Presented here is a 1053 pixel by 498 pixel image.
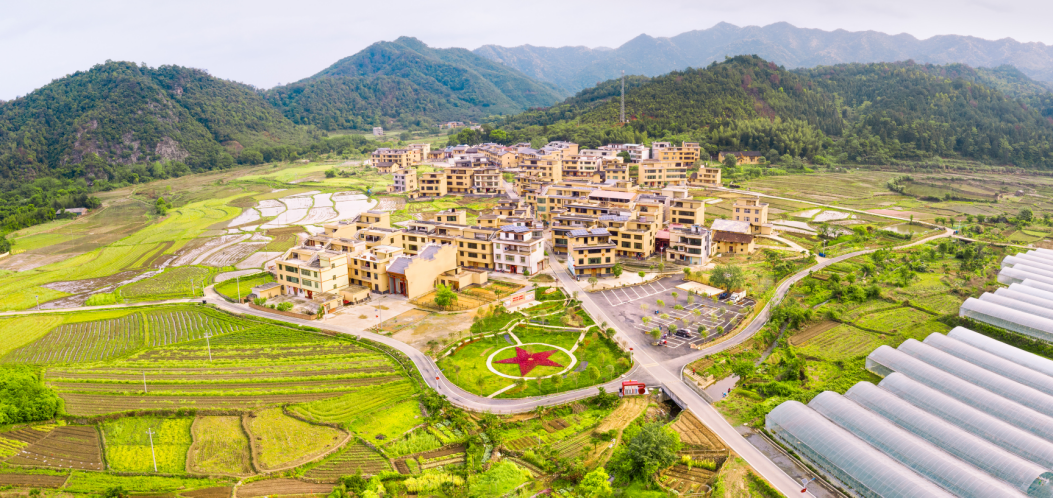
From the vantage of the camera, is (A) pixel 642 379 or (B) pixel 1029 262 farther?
(B) pixel 1029 262

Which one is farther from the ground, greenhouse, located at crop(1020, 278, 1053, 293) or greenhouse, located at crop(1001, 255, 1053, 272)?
greenhouse, located at crop(1001, 255, 1053, 272)

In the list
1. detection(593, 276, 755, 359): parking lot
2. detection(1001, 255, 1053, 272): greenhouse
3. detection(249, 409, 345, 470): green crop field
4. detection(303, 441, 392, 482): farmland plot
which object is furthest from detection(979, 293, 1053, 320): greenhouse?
detection(249, 409, 345, 470): green crop field

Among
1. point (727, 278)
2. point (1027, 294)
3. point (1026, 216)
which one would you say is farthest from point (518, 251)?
point (1026, 216)

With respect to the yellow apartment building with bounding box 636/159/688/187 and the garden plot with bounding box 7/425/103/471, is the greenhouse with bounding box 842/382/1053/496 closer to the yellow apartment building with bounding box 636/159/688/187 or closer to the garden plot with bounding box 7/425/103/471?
the garden plot with bounding box 7/425/103/471

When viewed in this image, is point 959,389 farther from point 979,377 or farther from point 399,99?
point 399,99

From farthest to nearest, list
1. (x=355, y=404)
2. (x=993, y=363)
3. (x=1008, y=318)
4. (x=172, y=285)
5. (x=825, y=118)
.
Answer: (x=825, y=118) → (x=172, y=285) → (x=1008, y=318) → (x=993, y=363) → (x=355, y=404)

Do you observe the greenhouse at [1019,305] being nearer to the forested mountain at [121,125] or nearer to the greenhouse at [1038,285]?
the greenhouse at [1038,285]
